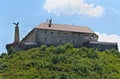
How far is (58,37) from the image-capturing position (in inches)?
4756

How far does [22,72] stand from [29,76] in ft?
8.38

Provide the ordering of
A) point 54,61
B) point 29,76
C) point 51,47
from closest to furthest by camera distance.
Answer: point 29,76 → point 54,61 → point 51,47

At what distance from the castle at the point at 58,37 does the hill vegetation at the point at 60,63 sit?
259 centimetres

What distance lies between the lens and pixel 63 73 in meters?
102

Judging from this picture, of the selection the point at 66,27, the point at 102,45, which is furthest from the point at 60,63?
the point at 66,27

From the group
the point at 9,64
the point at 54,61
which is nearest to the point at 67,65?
the point at 54,61

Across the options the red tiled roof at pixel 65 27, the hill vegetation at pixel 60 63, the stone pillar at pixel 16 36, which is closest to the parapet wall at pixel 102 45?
the hill vegetation at pixel 60 63

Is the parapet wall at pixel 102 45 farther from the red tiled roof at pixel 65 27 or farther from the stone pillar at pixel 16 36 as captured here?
the stone pillar at pixel 16 36

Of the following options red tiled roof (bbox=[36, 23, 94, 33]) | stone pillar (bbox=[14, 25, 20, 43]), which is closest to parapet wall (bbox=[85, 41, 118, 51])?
red tiled roof (bbox=[36, 23, 94, 33])

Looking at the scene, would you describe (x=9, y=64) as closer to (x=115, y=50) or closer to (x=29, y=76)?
(x=29, y=76)

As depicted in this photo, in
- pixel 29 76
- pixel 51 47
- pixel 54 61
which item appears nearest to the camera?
pixel 29 76

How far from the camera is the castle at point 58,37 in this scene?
4715 inches

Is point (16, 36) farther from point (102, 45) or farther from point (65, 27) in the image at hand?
point (102, 45)

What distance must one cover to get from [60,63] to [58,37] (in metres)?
13.4
